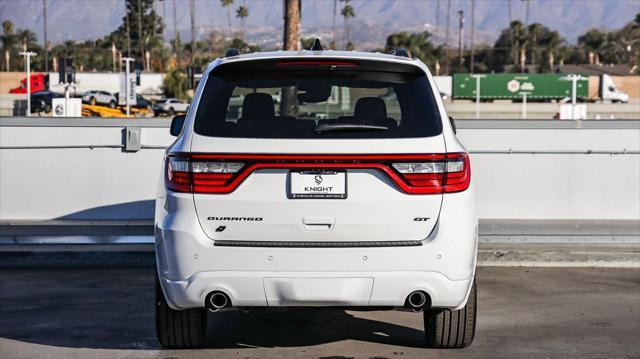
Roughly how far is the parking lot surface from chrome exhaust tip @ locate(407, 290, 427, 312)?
2.73ft

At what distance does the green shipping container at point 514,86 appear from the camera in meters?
84.0

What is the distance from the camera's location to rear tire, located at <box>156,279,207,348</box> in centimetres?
671

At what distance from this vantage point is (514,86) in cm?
8525

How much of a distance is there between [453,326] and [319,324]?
1415 millimetres

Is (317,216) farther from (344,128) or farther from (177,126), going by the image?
(177,126)

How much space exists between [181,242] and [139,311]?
2.51 m

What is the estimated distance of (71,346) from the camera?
7.21 m

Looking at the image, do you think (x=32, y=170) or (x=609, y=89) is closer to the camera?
(x=32, y=170)

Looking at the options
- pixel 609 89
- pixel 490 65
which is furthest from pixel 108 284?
pixel 490 65

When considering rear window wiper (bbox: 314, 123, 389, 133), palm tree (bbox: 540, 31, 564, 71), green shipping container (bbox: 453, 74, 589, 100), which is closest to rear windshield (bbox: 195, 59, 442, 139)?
rear window wiper (bbox: 314, 123, 389, 133)

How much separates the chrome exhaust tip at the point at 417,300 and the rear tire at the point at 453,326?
1.85 feet

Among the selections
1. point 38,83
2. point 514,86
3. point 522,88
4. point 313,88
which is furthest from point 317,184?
point 514,86

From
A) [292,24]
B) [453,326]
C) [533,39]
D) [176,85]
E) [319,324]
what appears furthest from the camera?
[533,39]

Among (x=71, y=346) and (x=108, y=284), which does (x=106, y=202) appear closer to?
(x=108, y=284)
